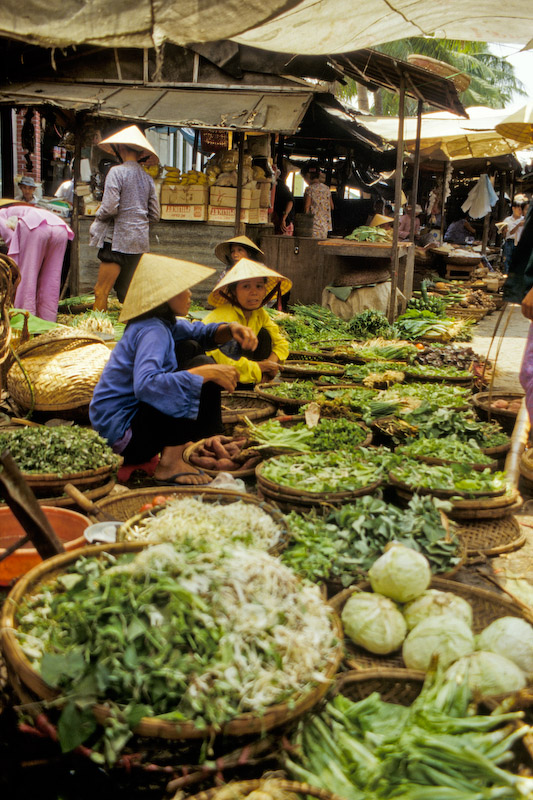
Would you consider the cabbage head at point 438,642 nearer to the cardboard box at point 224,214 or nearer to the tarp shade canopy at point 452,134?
the cardboard box at point 224,214

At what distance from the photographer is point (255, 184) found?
9602 millimetres

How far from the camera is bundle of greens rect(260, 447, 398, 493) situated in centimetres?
322

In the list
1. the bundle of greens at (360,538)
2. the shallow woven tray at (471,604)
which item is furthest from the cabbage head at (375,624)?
the bundle of greens at (360,538)

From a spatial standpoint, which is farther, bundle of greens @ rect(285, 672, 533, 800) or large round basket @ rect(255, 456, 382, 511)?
large round basket @ rect(255, 456, 382, 511)

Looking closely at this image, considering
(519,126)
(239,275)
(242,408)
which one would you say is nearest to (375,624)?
(242,408)

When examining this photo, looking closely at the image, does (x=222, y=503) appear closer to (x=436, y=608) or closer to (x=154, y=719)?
(x=436, y=608)

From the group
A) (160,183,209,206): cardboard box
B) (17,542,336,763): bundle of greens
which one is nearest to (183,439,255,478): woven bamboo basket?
(17,542,336,763): bundle of greens

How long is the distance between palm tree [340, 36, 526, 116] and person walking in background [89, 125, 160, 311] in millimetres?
17093

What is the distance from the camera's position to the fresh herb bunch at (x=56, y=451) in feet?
10.3

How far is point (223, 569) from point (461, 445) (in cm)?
233

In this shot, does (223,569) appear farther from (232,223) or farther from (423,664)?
(232,223)

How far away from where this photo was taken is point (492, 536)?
10.4 ft

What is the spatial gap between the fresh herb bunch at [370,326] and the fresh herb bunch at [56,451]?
5.53 metres

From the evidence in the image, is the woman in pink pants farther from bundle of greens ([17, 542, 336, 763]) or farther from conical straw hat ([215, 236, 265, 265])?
bundle of greens ([17, 542, 336, 763])
